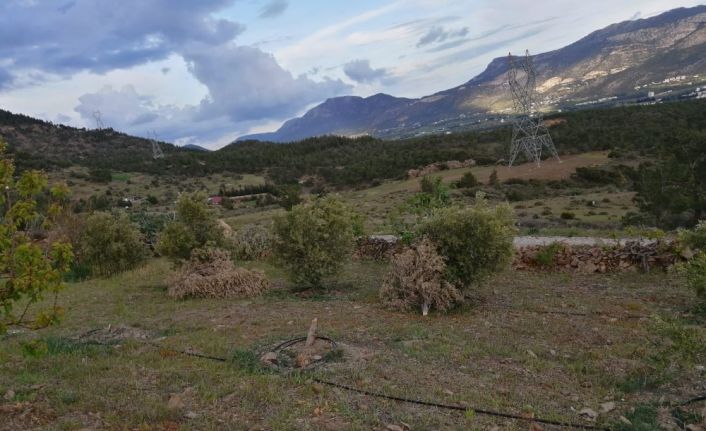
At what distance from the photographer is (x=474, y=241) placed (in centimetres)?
1027

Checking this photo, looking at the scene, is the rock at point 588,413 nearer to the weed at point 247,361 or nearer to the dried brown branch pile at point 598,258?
the weed at point 247,361

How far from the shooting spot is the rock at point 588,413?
5525 millimetres

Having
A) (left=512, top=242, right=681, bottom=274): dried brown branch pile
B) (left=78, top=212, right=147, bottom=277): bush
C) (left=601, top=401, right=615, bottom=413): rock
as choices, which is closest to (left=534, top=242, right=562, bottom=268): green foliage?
(left=512, top=242, right=681, bottom=274): dried brown branch pile

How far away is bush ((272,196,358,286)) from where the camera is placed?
480 inches

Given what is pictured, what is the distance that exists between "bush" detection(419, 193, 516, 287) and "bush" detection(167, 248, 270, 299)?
446cm

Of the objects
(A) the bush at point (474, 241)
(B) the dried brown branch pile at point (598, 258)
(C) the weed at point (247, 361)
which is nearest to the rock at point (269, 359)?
(C) the weed at point (247, 361)

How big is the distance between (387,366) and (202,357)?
238 centimetres

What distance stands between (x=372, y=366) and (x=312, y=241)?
19.0 ft

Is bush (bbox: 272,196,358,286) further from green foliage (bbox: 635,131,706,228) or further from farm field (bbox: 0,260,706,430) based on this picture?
green foliage (bbox: 635,131,706,228)

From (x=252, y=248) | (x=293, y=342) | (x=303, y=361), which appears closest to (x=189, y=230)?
(x=252, y=248)

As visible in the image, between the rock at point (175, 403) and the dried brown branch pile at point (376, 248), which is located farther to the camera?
the dried brown branch pile at point (376, 248)

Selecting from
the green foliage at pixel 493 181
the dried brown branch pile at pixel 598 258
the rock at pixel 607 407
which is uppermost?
the rock at pixel 607 407

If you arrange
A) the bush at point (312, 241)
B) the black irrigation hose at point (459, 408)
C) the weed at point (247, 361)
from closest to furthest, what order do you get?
the black irrigation hose at point (459, 408)
the weed at point (247, 361)
the bush at point (312, 241)

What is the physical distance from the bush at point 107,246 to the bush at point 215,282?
526cm
